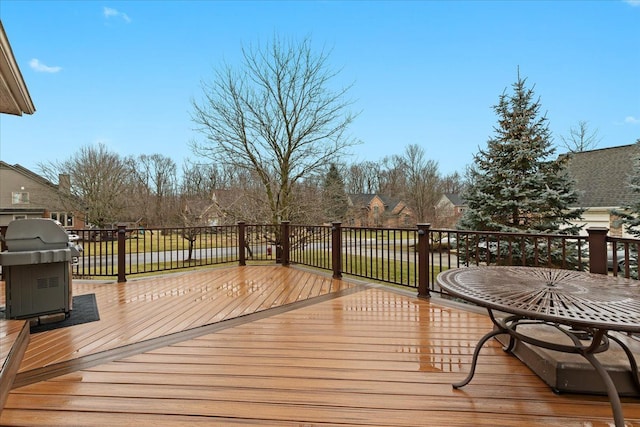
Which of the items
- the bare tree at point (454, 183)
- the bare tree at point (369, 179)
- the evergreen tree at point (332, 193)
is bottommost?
the evergreen tree at point (332, 193)

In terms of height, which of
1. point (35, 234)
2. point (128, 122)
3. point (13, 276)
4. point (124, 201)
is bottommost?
point (13, 276)

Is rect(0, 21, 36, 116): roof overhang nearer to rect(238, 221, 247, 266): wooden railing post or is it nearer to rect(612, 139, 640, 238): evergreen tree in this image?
rect(238, 221, 247, 266): wooden railing post

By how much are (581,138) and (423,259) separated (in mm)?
20071

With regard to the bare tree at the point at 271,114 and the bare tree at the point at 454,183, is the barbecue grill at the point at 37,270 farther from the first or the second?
the bare tree at the point at 454,183

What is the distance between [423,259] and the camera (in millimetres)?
3619

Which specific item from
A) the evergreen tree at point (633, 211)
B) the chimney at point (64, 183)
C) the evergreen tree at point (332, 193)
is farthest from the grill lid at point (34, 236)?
the chimney at point (64, 183)

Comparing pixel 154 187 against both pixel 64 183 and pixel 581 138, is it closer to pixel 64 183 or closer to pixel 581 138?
pixel 64 183

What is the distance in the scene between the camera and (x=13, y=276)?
277 cm

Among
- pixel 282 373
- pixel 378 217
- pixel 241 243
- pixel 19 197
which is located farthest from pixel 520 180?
pixel 19 197

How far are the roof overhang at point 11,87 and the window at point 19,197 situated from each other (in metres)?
24.7

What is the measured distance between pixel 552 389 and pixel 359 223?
14318 mm

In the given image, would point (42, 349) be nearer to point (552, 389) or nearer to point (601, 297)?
point (552, 389)

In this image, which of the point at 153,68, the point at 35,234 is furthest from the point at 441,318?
the point at 153,68

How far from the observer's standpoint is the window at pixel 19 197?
815 inches
